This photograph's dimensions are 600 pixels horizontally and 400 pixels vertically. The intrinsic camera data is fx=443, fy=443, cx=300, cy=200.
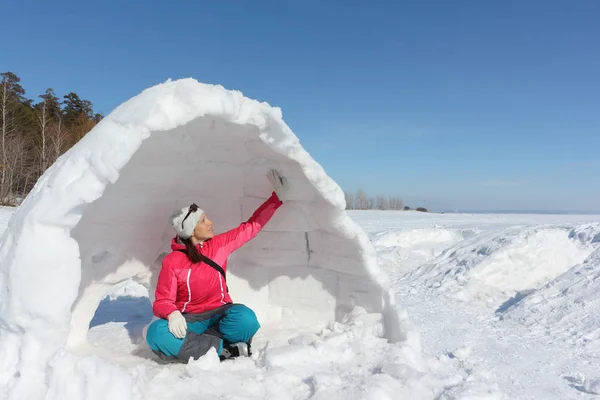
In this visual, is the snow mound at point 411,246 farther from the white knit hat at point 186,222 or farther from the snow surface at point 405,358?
the white knit hat at point 186,222

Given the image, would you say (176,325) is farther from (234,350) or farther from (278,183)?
(278,183)

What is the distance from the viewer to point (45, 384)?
5.67 feet

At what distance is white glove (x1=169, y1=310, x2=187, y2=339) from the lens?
7.68 feet

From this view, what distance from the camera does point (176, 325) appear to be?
2.34m

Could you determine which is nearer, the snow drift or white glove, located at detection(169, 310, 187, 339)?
white glove, located at detection(169, 310, 187, 339)

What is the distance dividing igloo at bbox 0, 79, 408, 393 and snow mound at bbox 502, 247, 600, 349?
132 cm

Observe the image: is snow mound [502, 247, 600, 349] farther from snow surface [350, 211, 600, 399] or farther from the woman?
the woman

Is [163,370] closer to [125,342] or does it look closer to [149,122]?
[125,342]

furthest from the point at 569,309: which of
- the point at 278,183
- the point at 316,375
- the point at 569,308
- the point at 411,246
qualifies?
the point at 411,246

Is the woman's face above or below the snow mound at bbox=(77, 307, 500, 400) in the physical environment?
above

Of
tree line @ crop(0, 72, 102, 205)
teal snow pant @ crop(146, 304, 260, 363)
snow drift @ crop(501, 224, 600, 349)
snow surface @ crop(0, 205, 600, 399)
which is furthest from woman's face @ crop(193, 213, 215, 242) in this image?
tree line @ crop(0, 72, 102, 205)

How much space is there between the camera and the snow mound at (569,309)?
2.92 metres

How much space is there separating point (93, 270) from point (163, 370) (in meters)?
0.89

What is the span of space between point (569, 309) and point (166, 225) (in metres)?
3.01
